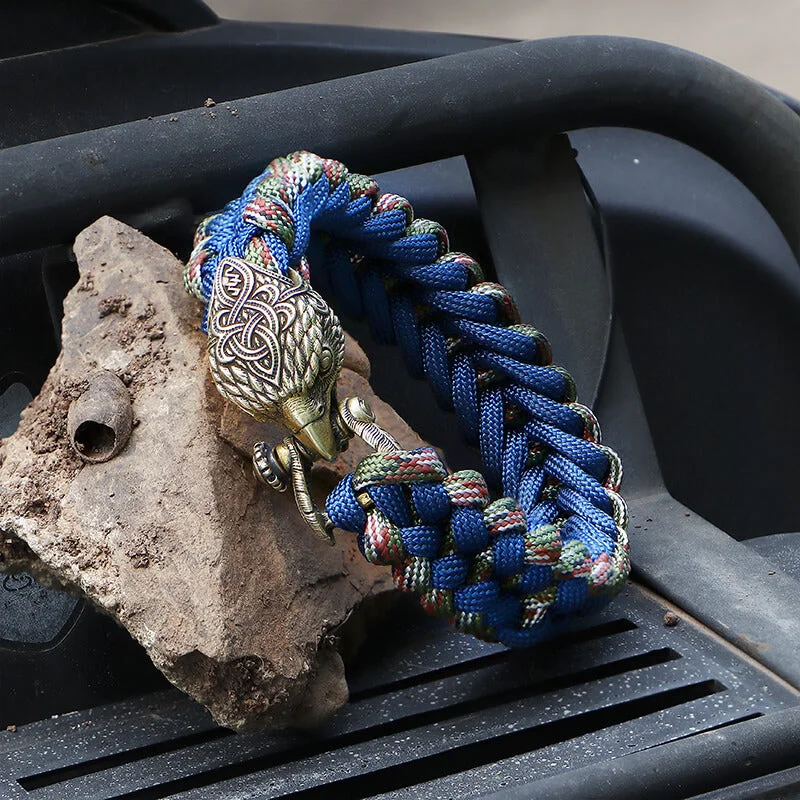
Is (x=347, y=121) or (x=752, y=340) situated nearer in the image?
(x=347, y=121)

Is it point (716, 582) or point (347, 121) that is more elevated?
point (347, 121)

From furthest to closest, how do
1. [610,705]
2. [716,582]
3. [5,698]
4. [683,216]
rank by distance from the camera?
[683,216]
[5,698]
[716,582]
[610,705]

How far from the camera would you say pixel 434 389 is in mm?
818

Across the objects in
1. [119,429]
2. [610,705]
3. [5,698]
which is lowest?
[5,698]

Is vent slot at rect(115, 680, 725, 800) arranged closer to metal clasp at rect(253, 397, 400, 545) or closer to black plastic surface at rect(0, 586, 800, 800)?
black plastic surface at rect(0, 586, 800, 800)

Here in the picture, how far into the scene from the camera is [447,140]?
0.90 m

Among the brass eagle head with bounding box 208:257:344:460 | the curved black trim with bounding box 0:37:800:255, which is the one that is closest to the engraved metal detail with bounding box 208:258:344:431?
the brass eagle head with bounding box 208:257:344:460

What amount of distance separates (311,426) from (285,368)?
0.03 metres

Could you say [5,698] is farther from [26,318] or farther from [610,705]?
[610,705]

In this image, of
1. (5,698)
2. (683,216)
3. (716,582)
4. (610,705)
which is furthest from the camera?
(683,216)

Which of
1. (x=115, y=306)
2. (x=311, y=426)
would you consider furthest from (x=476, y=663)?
(x=115, y=306)

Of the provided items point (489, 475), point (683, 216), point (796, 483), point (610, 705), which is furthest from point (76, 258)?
point (796, 483)

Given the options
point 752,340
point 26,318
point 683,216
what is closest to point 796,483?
point 752,340

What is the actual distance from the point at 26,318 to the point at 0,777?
0.35 metres
